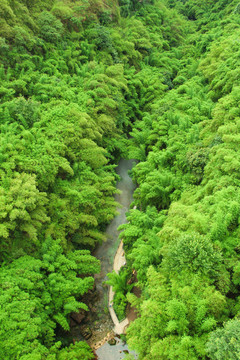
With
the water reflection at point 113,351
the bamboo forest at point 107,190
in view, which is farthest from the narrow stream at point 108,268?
the bamboo forest at point 107,190

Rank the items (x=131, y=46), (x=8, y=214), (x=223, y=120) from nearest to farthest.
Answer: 1. (x=8, y=214)
2. (x=223, y=120)
3. (x=131, y=46)

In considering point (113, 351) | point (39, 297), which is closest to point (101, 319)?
point (113, 351)

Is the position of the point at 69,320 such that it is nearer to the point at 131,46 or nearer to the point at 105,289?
the point at 105,289

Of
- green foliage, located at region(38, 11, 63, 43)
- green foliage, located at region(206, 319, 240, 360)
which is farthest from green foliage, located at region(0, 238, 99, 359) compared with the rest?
green foliage, located at region(38, 11, 63, 43)

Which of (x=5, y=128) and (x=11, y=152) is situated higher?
(x=5, y=128)

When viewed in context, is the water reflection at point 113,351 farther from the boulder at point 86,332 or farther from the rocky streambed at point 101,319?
the boulder at point 86,332

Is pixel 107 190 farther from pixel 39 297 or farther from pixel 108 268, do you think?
pixel 39 297

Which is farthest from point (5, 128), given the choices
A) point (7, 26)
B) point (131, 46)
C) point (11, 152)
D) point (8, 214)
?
point (131, 46)

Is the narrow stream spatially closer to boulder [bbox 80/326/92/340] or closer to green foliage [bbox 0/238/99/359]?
boulder [bbox 80/326/92/340]
